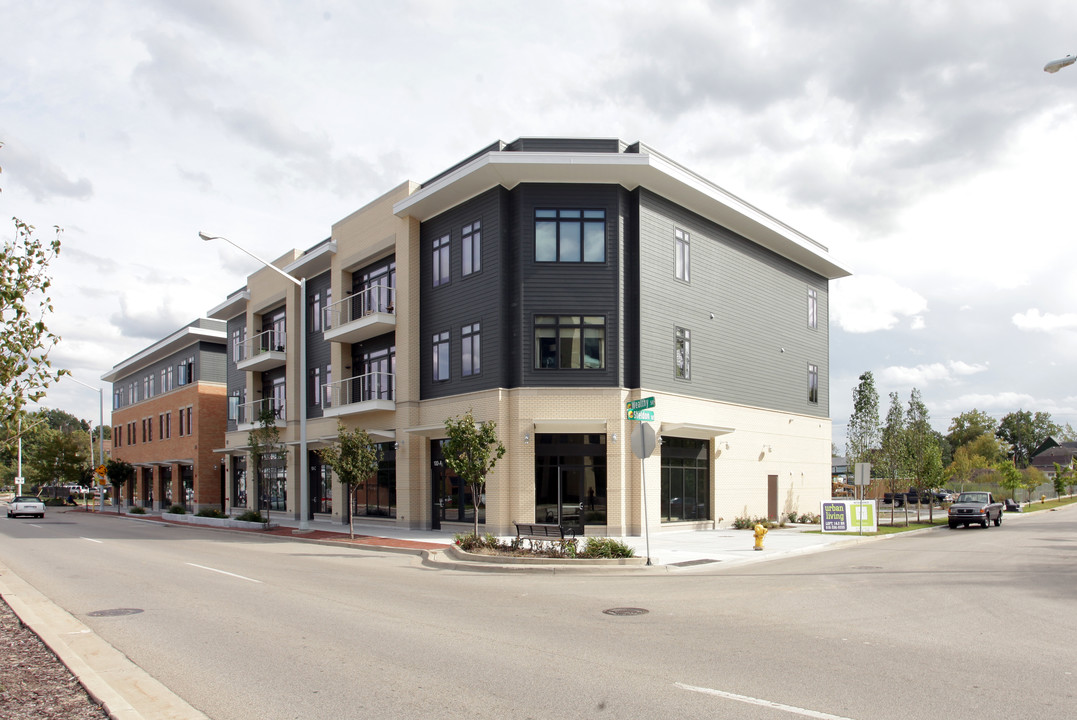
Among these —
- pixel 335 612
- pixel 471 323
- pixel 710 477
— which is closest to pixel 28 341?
pixel 335 612

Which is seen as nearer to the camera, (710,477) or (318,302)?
(710,477)

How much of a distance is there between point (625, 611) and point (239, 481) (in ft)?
137

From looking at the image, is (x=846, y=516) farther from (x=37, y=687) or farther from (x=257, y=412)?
(x=257, y=412)

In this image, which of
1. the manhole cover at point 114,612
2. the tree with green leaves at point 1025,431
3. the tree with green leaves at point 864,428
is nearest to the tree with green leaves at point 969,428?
the tree with green leaves at point 1025,431

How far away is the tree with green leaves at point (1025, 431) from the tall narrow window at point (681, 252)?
134584mm

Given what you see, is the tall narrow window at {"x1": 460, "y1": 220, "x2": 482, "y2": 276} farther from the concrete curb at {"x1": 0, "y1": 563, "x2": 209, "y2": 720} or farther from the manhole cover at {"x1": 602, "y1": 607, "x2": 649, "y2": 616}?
the concrete curb at {"x1": 0, "y1": 563, "x2": 209, "y2": 720}

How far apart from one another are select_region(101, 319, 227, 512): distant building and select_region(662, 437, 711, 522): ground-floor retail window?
1359 inches

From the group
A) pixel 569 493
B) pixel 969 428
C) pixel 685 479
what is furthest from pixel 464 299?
pixel 969 428

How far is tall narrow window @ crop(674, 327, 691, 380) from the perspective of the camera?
2820 cm

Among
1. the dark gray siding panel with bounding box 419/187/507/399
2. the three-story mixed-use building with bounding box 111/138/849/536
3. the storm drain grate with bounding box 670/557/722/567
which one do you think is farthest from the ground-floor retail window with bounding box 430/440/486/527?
the storm drain grate with bounding box 670/557/722/567

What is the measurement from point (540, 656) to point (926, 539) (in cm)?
2258

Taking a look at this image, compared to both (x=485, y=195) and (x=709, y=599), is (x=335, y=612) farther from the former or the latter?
(x=485, y=195)

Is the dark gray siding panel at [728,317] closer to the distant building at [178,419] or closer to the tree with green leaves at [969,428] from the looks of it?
the distant building at [178,419]

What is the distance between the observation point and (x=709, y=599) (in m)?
12.6
